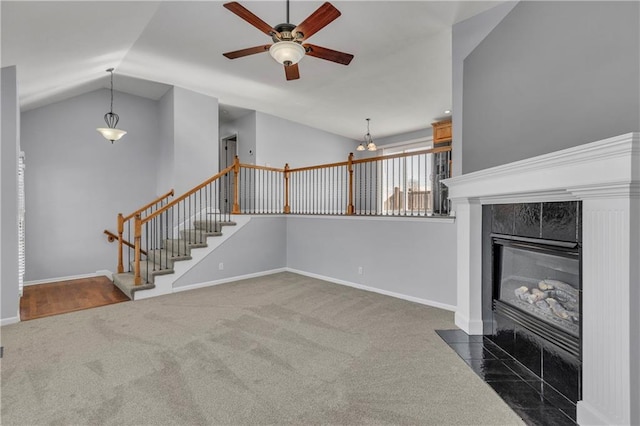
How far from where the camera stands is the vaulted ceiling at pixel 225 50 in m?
3.08

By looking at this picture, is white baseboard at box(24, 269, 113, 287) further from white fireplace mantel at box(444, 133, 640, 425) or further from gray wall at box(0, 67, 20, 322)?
white fireplace mantel at box(444, 133, 640, 425)

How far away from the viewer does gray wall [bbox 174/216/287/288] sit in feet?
16.8

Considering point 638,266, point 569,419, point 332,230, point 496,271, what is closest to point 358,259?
point 332,230

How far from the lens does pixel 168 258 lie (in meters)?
5.00

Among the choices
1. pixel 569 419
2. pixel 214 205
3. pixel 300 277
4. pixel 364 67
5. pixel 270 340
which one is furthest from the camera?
pixel 214 205

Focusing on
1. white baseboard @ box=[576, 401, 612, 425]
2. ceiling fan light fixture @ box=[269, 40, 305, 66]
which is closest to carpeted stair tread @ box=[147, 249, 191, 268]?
ceiling fan light fixture @ box=[269, 40, 305, 66]

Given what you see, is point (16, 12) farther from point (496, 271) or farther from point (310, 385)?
point (496, 271)

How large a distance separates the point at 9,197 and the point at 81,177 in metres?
2.47

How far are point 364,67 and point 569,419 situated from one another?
4.75 meters

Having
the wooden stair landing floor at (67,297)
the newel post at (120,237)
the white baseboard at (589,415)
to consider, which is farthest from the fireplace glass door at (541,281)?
the newel post at (120,237)

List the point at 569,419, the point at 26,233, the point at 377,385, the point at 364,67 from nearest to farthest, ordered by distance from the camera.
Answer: the point at 569,419, the point at 377,385, the point at 364,67, the point at 26,233

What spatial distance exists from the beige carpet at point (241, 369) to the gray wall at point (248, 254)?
1.12 meters

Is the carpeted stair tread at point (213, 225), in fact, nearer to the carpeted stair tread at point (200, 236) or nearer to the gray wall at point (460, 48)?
the carpeted stair tread at point (200, 236)

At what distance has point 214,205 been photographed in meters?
6.56
